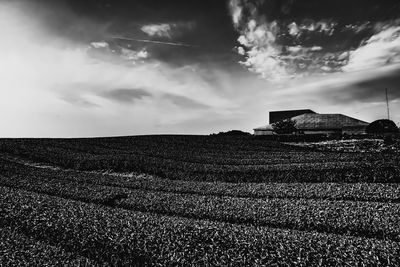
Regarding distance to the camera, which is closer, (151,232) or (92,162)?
(151,232)

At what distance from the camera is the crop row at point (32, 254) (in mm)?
4879

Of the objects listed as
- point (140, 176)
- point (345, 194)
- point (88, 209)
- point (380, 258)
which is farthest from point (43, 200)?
point (345, 194)

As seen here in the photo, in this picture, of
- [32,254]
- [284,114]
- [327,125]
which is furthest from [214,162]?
[284,114]

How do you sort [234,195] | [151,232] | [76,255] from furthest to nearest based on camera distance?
[234,195] < [151,232] < [76,255]

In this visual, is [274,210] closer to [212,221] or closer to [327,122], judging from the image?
[212,221]

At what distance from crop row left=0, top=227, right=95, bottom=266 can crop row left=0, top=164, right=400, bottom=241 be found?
134 inches

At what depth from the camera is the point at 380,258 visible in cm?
460

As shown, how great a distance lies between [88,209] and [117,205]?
56.1 inches

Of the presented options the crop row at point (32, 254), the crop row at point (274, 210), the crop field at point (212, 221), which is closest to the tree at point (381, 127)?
the crop field at point (212, 221)

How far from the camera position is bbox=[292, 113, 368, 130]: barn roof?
1809 inches

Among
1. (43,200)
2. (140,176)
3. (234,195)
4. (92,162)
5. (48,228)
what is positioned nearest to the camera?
(48,228)

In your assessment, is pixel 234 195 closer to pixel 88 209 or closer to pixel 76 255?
pixel 88 209

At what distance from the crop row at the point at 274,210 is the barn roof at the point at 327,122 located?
41.2m

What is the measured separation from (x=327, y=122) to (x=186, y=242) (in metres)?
46.9
